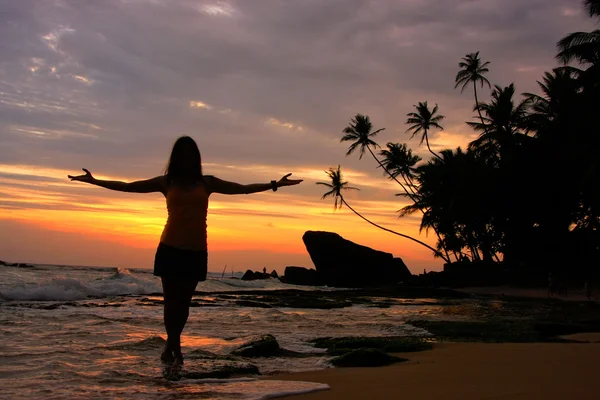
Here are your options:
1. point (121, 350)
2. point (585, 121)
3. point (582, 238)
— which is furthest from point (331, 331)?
point (582, 238)

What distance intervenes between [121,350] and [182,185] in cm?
182

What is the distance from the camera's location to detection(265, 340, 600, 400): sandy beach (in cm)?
300

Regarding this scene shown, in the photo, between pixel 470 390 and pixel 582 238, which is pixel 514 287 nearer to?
pixel 582 238

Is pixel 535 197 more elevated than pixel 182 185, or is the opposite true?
pixel 535 197

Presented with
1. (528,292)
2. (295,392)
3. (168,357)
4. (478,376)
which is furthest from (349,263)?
(295,392)

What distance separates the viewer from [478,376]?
11.6 feet

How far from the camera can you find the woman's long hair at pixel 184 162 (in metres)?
4.34

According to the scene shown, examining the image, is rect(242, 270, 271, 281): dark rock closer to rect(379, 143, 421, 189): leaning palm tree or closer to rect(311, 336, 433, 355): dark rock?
rect(379, 143, 421, 189): leaning palm tree

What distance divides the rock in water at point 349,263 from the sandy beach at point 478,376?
121 feet

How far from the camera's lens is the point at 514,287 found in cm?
2877

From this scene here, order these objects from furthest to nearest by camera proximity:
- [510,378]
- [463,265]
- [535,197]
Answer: [463,265] → [535,197] → [510,378]

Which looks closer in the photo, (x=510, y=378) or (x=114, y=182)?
(x=510, y=378)

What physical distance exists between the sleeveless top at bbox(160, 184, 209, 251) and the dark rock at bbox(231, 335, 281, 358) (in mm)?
1269

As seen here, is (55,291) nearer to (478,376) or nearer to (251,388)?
(251,388)
